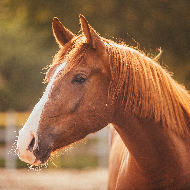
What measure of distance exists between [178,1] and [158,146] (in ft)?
38.1

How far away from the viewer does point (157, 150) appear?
2.23 metres

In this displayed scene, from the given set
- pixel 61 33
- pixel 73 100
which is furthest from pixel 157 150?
pixel 61 33

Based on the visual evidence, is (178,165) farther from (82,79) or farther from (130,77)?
(82,79)

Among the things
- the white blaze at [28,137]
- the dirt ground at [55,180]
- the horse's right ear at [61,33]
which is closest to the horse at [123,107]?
the white blaze at [28,137]

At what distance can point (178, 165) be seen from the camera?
7.24 ft

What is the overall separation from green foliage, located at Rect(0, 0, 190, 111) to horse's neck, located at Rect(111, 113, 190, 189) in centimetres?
958

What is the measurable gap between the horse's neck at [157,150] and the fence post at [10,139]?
22.3 feet

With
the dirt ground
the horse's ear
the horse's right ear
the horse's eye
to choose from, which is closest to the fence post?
the dirt ground

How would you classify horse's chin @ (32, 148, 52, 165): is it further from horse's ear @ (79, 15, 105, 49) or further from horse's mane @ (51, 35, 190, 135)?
horse's ear @ (79, 15, 105, 49)

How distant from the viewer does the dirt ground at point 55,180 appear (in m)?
6.38

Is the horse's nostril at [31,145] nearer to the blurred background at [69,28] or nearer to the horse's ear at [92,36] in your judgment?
the horse's ear at [92,36]

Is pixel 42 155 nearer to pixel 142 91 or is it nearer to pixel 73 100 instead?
pixel 73 100

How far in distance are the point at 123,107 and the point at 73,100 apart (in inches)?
16.0

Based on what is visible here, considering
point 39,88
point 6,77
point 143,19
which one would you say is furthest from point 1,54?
point 143,19
